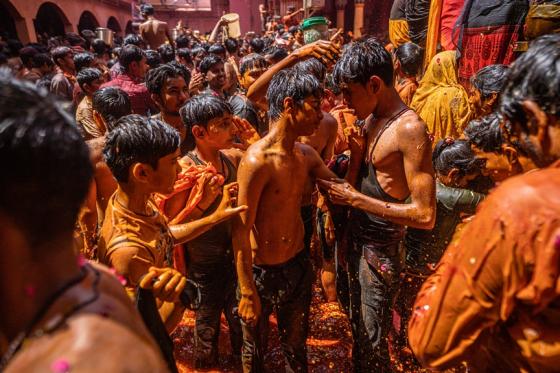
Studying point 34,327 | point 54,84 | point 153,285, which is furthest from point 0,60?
point 34,327

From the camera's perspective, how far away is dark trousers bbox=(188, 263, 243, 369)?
3.02 meters

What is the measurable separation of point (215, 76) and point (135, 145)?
3951 millimetres

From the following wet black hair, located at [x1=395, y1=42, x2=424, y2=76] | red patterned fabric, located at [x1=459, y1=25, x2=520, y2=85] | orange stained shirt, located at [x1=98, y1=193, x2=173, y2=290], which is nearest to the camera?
orange stained shirt, located at [x1=98, y1=193, x2=173, y2=290]

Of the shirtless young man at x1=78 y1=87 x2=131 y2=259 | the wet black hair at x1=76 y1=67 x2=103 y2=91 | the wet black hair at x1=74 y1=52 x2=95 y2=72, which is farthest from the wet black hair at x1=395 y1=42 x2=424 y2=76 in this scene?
the wet black hair at x1=74 y1=52 x2=95 y2=72

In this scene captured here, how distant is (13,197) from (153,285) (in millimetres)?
844

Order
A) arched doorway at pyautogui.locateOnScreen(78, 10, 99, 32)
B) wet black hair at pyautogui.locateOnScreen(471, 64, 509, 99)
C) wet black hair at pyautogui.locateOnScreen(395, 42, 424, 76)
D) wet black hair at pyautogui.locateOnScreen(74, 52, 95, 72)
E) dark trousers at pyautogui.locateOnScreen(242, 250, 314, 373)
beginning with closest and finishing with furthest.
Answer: dark trousers at pyautogui.locateOnScreen(242, 250, 314, 373) → wet black hair at pyautogui.locateOnScreen(471, 64, 509, 99) → wet black hair at pyautogui.locateOnScreen(395, 42, 424, 76) → wet black hair at pyautogui.locateOnScreen(74, 52, 95, 72) → arched doorway at pyautogui.locateOnScreen(78, 10, 99, 32)

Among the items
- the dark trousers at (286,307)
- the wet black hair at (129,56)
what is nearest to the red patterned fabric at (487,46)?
the dark trousers at (286,307)

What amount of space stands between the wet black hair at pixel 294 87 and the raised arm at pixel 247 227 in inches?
16.2

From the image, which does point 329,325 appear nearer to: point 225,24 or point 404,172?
point 404,172

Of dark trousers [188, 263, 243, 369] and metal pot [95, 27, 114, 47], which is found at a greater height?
metal pot [95, 27, 114, 47]

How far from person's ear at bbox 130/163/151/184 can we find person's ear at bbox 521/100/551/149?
66.4 inches

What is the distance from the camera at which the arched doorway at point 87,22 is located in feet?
61.3

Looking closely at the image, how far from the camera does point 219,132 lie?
2.90 meters

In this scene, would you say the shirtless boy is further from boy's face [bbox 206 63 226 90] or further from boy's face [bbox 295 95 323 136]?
boy's face [bbox 206 63 226 90]
